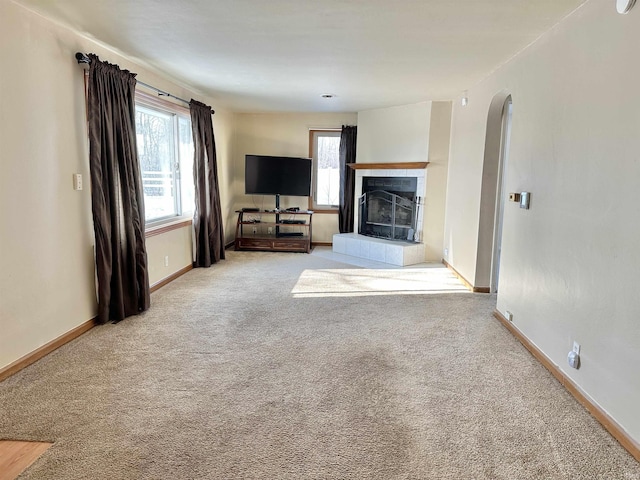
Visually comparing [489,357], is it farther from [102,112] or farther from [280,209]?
[280,209]

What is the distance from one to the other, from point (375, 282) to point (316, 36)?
291 cm

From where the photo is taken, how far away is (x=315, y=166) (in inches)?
290

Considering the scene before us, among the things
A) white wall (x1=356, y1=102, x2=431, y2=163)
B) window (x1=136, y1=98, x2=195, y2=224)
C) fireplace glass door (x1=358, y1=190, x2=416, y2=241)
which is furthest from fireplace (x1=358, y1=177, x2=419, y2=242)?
window (x1=136, y1=98, x2=195, y2=224)

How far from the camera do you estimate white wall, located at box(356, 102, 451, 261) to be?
6000mm

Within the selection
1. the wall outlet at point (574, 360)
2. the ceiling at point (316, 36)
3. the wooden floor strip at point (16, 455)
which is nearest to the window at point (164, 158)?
the ceiling at point (316, 36)

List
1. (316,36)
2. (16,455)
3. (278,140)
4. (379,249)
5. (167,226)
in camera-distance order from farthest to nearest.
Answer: (278,140)
(379,249)
(167,226)
(316,36)
(16,455)

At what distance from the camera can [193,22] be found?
2850mm

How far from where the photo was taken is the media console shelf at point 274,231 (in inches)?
270

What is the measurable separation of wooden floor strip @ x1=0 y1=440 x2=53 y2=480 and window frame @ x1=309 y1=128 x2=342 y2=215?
5.83 m

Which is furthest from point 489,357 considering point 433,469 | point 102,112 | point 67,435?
point 102,112

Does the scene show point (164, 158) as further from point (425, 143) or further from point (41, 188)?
point (425, 143)

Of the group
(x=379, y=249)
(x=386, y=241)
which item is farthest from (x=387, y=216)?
(x=379, y=249)

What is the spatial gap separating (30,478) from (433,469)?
171 centimetres

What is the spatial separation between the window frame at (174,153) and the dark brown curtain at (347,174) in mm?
2727
